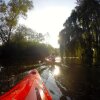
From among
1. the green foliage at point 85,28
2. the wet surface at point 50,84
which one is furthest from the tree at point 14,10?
the wet surface at point 50,84

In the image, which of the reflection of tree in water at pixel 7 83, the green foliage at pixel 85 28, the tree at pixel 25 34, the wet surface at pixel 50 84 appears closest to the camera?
the wet surface at pixel 50 84

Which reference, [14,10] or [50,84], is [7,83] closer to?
[50,84]

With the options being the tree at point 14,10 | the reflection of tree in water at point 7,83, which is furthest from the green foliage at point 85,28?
the reflection of tree in water at point 7,83

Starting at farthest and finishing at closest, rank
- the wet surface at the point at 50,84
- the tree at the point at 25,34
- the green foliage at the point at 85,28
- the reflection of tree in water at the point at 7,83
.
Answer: the tree at the point at 25,34 < the green foliage at the point at 85,28 < the reflection of tree in water at the point at 7,83 < the wet surface at the point at 50,84

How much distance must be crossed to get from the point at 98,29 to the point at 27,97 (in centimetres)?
2685

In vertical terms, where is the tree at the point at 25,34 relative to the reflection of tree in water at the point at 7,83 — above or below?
above

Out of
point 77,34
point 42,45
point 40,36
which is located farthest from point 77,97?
point 40,36

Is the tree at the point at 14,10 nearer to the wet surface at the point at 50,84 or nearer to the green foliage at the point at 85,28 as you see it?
the green foliage at the point at 85,28

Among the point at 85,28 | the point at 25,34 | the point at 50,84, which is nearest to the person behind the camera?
the point at 50,84

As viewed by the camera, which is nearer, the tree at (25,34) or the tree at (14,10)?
the tree at (14,10)

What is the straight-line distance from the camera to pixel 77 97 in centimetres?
921

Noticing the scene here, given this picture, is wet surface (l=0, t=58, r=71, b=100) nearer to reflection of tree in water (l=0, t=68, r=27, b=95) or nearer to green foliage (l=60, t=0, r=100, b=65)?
reflection of tree in water (l=0, t=68, r=27, b=95)

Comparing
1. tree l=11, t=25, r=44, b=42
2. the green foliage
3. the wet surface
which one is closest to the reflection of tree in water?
the wet surface

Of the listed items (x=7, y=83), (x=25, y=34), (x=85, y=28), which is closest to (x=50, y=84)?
(x=7, y=83)
